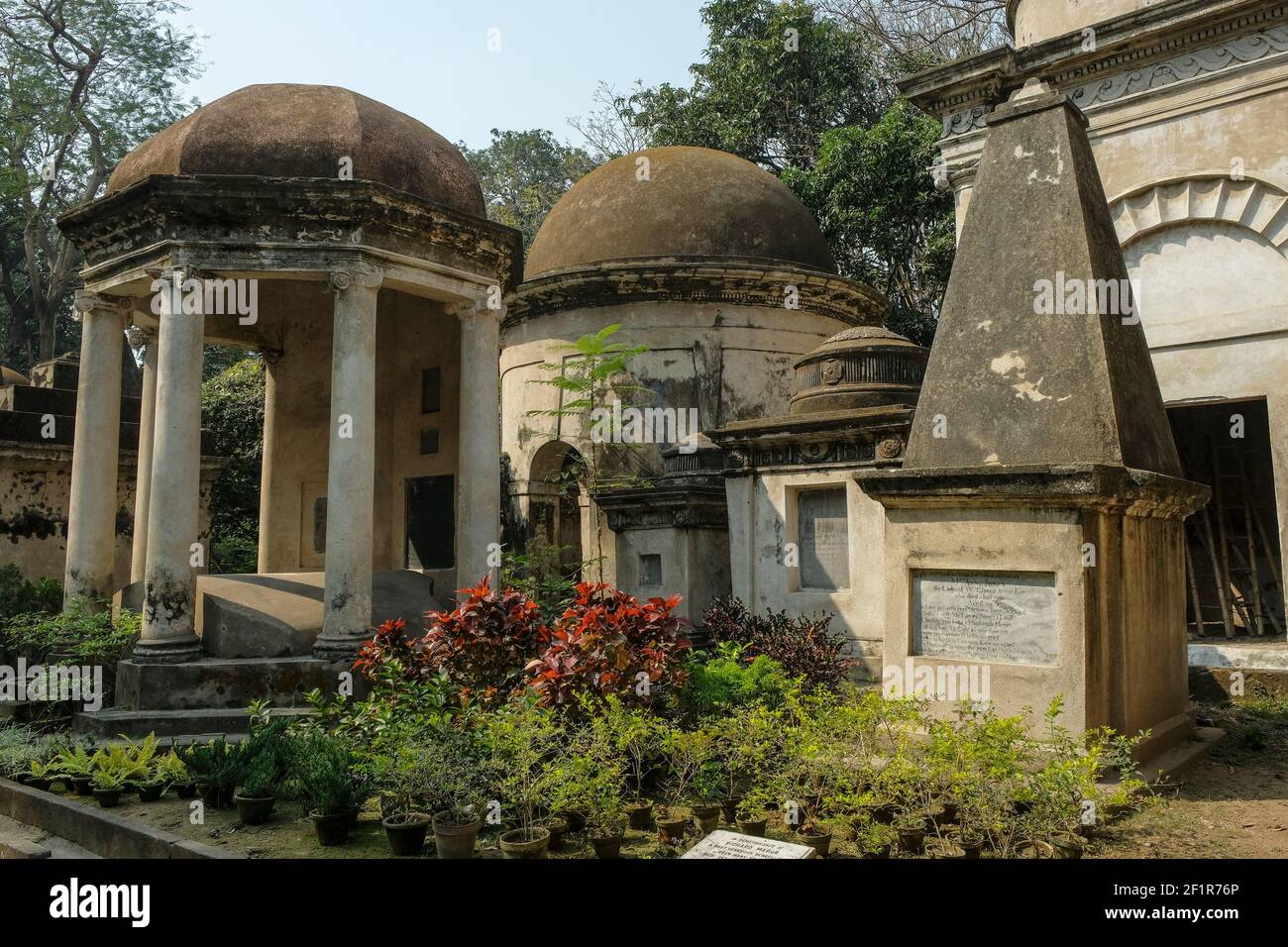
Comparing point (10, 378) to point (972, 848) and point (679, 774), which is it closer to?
point (679, 774)

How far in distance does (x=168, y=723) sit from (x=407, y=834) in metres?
4.21

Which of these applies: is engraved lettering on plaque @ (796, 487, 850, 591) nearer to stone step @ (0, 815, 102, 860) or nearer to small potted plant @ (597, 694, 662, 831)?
small potted plant @ (597, 694, 662, 831)

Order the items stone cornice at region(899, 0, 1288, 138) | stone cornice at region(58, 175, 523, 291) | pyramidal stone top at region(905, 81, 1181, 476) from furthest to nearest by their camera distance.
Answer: stone cornice at region(899, 0, 1288, 138)
stone cornice at region(58, 175, 523, 291)
pyramidal stone top at region(905, 81, 1181, 476)

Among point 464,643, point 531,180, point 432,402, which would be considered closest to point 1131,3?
point 432,402

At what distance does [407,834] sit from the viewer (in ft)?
16.8

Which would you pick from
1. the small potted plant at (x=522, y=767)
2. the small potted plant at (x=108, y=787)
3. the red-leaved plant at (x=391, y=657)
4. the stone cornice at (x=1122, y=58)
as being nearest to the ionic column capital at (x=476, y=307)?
the red-leaved plant at (x=391, y=657)

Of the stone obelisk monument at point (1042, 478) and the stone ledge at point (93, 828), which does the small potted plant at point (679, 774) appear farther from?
the stone ledge at point (93, 828)

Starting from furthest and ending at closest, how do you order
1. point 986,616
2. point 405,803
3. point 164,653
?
point 164,653, point 986,616, point 405,803

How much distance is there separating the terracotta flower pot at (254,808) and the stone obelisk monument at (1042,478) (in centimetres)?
436

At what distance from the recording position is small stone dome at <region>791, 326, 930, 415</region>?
1130cm

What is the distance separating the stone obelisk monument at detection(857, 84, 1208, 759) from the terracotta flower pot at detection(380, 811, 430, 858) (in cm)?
344

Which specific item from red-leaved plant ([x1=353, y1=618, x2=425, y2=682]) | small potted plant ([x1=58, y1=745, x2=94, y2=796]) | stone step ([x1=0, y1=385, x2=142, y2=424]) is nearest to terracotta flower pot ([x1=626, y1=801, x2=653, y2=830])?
red-leaved plant ([x1=353, y1=618, x2=425, y2=682])

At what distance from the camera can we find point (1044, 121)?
7246mm

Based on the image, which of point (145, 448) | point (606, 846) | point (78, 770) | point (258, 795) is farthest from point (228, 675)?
point (606, 846)
